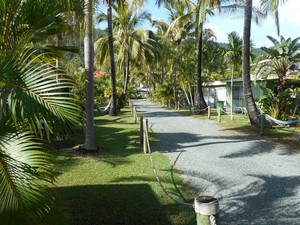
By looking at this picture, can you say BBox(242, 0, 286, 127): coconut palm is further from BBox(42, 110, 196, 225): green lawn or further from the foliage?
BBox(42, 110, 196, 225): green lawn

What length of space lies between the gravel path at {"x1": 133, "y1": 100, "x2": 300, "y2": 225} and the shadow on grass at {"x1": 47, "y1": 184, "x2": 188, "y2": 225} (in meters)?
1.10

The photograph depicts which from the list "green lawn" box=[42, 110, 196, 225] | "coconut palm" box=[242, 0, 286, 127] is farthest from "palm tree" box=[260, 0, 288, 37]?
"green lawn" box=[42, 110, 196, 225]

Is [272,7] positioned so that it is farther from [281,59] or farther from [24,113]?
[24,113]

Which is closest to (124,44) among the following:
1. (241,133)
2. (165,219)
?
(241,133)

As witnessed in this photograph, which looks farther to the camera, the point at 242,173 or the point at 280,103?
the point at 280,103

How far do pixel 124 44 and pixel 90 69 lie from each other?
19.8 metres

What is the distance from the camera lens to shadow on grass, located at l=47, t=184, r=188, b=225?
17.1 ft

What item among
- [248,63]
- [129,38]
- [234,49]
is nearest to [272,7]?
[248,63]

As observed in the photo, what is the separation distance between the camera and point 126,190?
22.1 feet

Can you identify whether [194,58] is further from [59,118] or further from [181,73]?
[59,118]

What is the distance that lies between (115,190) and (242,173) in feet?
10.3

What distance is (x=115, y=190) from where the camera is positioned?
6.76 metres

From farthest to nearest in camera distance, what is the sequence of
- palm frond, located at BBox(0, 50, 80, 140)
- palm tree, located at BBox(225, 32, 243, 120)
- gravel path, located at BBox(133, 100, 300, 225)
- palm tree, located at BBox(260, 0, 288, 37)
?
palm tree, located at BBox(225, 32, 243, 120) → palm tree, located at BBox(260, 0, 288, 37) → gravel path, located at BBox(133, 100, 300, 225) → palm frond, located at BBox(0, 50, 80, 140)

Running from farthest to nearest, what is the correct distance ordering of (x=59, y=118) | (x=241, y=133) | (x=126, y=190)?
(x=241, y=133) → (x=126, y=190) → (x=59, y=118)
